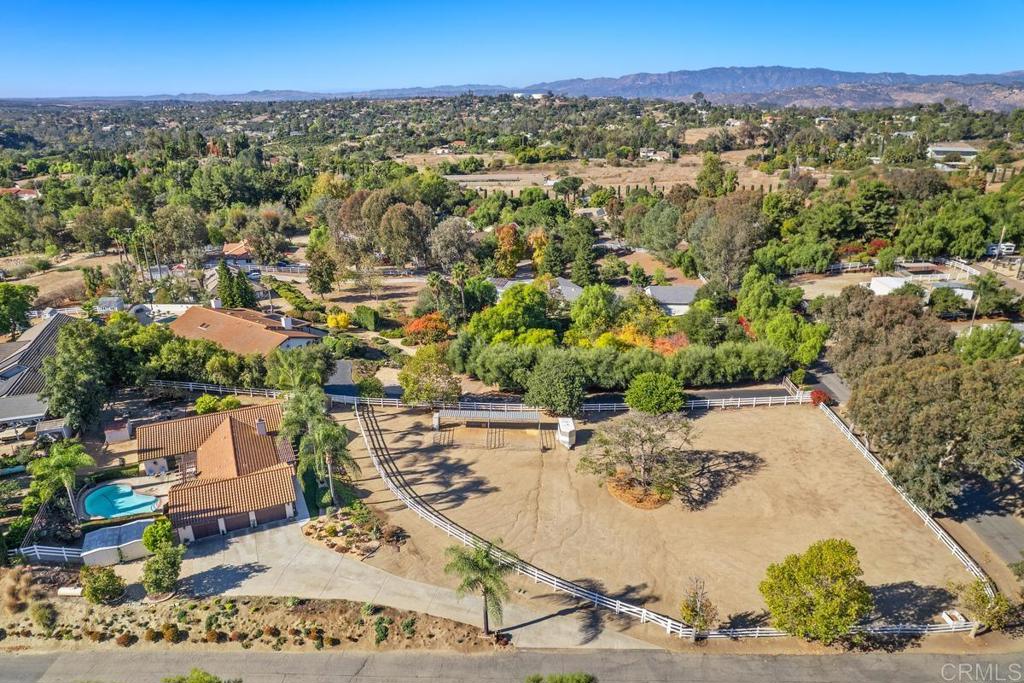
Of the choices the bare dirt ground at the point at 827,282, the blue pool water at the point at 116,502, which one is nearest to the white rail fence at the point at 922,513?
the bare dirt ground at the point at 827,282

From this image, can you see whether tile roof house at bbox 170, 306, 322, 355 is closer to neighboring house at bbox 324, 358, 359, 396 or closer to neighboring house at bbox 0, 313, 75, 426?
neighboring house at bbox 324, 358, 359, 396

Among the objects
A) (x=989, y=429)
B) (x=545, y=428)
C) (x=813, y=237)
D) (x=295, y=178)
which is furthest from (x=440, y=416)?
(x=295, y=178)

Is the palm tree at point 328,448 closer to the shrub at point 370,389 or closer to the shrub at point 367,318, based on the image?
the shrub at point 370,389

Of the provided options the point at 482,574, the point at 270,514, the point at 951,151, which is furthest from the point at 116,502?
the point at 951,151

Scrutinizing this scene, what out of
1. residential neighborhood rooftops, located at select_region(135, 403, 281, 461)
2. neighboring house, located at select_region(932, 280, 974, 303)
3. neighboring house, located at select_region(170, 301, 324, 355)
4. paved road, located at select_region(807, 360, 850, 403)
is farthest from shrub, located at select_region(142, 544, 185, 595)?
neighboring house, located at select_region(932, 280, 974, 303)

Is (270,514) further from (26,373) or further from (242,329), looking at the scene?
(26,373)

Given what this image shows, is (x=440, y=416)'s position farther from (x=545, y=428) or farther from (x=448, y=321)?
(x=448, y=321)
